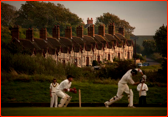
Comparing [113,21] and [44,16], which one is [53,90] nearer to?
[44,16]

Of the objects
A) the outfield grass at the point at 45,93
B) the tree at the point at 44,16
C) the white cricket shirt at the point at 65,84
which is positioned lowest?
the outfield grass at the point at 45,93

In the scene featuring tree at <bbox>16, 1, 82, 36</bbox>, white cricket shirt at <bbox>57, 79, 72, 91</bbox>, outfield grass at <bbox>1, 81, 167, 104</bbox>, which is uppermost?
tree at <bbox>16, 1, 82, 36</bbox>

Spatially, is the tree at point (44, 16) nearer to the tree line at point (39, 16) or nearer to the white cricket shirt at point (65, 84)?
the tree line at point (39, 16)

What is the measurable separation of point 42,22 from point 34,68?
9877cm

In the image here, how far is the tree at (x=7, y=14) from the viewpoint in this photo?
142m

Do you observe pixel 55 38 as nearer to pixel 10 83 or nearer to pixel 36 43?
pixel 36 43

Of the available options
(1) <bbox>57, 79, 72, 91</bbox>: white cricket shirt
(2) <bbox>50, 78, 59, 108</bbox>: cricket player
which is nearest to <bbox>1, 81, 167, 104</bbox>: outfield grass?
(2) <bbox>50, 78, 59, 108</bbox>: cricket player

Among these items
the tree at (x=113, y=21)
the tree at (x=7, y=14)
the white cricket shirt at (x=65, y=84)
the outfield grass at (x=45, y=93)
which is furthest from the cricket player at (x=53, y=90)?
the tree at (x=113, y=21)

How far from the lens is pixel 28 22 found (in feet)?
479

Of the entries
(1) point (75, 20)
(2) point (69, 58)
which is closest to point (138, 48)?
(1) point (75, 20)

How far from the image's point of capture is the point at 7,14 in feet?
477

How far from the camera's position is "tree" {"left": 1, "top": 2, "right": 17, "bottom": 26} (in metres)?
142

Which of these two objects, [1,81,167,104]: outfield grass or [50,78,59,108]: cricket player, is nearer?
[50,78,59,108]: cricket player

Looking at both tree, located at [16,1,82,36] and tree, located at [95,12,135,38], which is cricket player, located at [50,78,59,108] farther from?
tree, located at [95,12,135,38]
